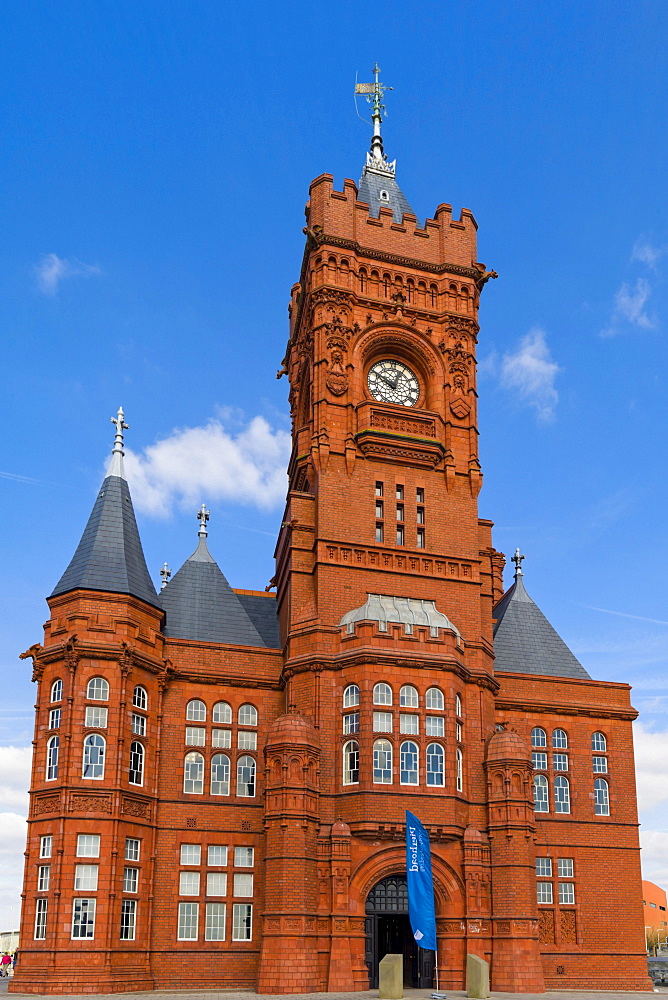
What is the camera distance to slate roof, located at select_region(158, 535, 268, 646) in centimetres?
4766

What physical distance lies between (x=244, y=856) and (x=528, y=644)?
18.0 metres

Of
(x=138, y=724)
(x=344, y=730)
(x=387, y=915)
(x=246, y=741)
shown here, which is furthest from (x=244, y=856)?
(x=138, y=724)

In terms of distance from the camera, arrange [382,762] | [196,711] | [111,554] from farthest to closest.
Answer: [196,711], [111,554], [382,762]

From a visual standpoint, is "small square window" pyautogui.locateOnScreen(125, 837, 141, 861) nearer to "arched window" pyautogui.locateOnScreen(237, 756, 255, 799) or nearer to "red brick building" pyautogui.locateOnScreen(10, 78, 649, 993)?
"red brick building" pyautogui.locateOnScreen(10, 78, 649, 993)

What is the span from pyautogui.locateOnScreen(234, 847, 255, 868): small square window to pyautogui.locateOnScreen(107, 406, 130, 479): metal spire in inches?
687

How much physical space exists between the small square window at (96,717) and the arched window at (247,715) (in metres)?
7.14

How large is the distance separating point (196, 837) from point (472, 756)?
12.2m

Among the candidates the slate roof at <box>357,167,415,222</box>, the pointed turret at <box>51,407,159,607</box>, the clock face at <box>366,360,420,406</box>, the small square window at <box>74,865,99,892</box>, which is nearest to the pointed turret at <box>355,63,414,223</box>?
the slate roof at <box>357,167,415,222</box>

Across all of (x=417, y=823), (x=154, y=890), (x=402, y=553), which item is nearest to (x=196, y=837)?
(x=154, y=890)

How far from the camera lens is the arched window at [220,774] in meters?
44.6

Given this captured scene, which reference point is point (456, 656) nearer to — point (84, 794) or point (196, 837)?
point (196, 837)

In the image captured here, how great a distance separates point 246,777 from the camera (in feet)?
148

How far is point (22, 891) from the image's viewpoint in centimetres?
3981

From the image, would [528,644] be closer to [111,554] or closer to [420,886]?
[420,886]
